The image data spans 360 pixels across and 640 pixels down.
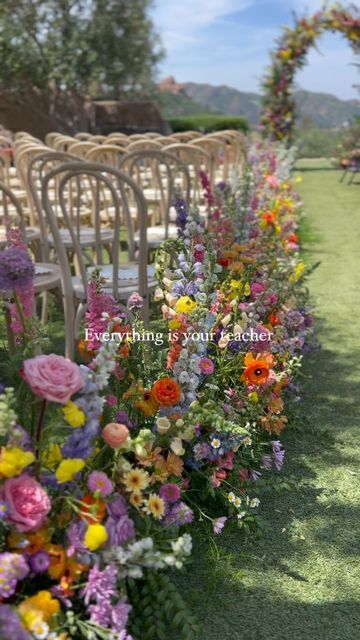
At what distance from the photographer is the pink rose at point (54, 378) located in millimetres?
1338

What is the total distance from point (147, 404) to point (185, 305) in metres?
0.41

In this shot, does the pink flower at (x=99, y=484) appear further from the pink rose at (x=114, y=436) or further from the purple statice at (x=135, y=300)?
the purple statice at (x=135, y=300)

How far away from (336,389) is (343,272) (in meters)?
2.55

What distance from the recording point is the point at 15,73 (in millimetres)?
16578

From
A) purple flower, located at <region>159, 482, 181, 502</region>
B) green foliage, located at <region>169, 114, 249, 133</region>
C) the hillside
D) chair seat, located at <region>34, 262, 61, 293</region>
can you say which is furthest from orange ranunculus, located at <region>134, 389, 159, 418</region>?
the hillside

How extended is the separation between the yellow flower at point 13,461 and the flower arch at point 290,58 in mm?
12960

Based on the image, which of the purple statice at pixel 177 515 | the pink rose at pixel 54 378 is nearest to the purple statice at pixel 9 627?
the pink rose at pixel 54 378

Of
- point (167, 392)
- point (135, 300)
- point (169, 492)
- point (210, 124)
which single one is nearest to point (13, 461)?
point (169, 492)

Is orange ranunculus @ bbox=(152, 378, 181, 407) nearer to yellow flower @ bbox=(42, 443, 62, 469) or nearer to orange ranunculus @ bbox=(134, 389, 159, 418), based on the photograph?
orange ranunculus @ bbox=(134, 389, 159, 418)

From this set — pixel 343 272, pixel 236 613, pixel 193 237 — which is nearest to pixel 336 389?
pixel 193 237

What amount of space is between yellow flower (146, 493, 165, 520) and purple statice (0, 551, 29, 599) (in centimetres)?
39

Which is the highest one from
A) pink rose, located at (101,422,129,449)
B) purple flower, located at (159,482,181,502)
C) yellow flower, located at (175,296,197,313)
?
yellow flower, located at (175,296,197,313)

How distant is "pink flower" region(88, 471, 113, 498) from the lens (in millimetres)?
1448

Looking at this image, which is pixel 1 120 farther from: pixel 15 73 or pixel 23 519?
pixel 23 519
